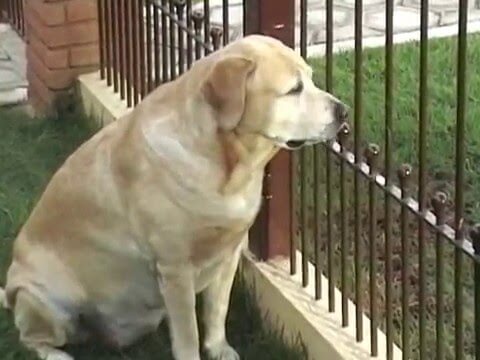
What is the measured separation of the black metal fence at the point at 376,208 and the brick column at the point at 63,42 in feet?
1.05

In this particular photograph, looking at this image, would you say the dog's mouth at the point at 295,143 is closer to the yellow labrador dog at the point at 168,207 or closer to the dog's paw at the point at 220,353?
the yellow labrador dog at the point at 168,207

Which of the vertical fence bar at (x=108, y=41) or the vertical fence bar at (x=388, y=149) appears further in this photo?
the vertical fence bar at (x=108, y=41)

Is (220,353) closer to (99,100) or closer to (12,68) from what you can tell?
(99,100)

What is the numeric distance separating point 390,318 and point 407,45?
3152 mm

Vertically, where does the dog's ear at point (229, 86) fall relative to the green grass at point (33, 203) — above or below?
above

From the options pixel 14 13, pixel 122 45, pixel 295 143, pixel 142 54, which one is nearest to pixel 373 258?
pixel 295 143

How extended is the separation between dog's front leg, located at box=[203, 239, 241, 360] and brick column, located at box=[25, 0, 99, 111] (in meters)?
2.43

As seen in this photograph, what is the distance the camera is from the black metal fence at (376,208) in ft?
11.3

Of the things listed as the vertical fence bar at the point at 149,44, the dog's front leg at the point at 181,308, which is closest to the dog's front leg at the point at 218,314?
the dog's front leg at the point at 181,308

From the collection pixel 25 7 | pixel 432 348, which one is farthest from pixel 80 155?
pixel 25 7

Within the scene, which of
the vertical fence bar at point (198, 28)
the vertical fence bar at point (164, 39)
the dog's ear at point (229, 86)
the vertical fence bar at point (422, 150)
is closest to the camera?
the vertical fence bar at point (422, 150)

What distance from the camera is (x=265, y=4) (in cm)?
421

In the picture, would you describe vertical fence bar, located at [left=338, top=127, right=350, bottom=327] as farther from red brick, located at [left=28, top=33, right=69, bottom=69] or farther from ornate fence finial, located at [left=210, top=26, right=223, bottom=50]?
red brick, located at [left=28, top=33, right=69, bottom=69]

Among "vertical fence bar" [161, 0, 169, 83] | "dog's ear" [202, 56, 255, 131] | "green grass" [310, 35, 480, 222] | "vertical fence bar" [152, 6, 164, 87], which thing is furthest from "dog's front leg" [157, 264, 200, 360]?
"vertical fence bar" [152, 6, 164, 87]
